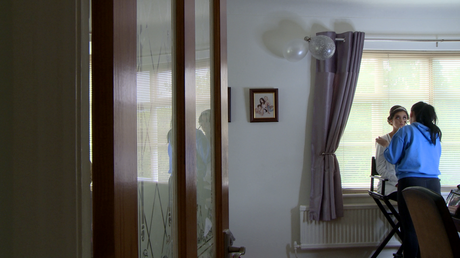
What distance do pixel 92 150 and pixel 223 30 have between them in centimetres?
79

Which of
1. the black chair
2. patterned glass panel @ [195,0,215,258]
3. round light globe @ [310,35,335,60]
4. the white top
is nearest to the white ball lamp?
round light globe @ [310,35,335,60]

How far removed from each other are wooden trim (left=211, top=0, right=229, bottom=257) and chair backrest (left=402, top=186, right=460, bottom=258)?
125 centimetres

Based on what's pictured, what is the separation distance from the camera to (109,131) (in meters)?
0.38

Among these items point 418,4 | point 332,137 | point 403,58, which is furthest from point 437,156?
point 418,4

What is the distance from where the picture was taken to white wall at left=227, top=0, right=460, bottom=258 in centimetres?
331

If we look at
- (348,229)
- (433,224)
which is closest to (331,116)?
(348,229)

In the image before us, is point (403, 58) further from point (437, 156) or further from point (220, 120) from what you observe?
point (220, 120)

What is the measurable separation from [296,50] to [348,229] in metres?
1.93

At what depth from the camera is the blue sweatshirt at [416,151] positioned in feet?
8.55

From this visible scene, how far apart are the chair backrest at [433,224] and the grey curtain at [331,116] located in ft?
4.44

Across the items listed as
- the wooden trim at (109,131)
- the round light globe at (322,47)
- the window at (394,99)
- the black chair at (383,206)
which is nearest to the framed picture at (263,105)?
the round light globe at (322,47)

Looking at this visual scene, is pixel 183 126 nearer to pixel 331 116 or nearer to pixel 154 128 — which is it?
pixel 154 128
